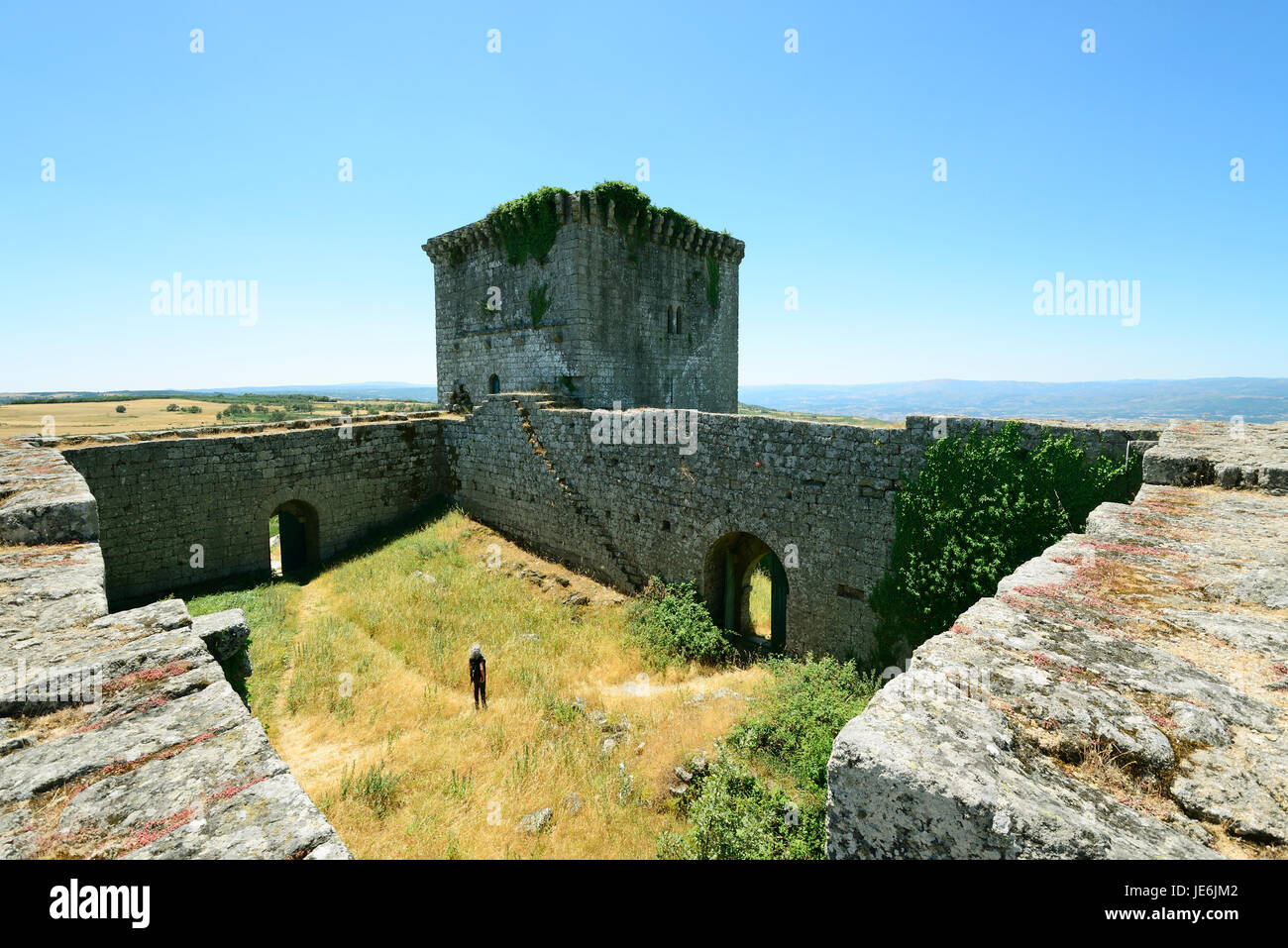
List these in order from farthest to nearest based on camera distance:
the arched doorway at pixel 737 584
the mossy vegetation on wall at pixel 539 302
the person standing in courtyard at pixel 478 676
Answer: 1. the mossy vegetation on wall at pixel 539 302
2. the arched doorway at pixel 737 584
3. the person standing in courtyard at pixel 478 676

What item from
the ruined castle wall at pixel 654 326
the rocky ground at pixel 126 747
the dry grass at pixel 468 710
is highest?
the ruined castle wall at pixel 654 326

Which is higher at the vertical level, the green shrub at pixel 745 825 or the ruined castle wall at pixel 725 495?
the ruined castle wall at pixel 725 495

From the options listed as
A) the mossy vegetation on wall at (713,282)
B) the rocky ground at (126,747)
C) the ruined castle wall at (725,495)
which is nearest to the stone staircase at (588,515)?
the ruined castle wall at (725,495)

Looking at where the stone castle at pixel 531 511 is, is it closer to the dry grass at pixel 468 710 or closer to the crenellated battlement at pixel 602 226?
the crenellated battlement at pixel 602 226

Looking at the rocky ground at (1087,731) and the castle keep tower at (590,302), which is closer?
the rocky ground at (1087,731)

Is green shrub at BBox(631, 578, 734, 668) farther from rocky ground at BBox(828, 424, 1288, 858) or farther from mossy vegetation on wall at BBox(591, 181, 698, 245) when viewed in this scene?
mossy vegetation on wall at BBox(591, 181, 698, 245)

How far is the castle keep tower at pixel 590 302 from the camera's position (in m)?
18.4

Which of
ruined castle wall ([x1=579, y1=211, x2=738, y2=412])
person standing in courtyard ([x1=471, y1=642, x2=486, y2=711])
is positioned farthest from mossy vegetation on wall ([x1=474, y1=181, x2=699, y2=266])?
person standing in courtyard ([x1=471, y1=642, x2=486, y2=711])

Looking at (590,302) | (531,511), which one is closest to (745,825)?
(531,511)

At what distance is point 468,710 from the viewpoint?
956 centimetres

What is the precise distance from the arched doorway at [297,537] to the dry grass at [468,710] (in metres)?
1.96
